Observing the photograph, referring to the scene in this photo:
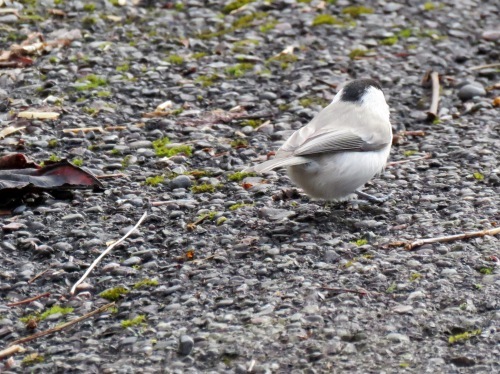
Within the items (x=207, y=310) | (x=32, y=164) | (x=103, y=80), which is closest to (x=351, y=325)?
(x=207, y=310)

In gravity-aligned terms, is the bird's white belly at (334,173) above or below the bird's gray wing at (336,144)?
below

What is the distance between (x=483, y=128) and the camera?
806cm

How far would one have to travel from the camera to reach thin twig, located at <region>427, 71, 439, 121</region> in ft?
27.2

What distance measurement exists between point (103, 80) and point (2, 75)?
921 mm

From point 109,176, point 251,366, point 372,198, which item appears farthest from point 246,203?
point 251,366

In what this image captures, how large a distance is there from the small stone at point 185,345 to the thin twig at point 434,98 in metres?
4.26

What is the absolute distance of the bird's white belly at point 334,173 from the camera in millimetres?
6211

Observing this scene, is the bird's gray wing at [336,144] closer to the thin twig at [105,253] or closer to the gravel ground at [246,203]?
the gravel ground at [246,203]

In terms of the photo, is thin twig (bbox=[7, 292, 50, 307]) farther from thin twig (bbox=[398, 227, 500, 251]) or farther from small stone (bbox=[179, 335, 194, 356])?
thin twig (bbox=[398, 227, 500, 251])

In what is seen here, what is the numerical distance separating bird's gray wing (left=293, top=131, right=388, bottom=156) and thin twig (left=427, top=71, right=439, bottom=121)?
1.88 meters

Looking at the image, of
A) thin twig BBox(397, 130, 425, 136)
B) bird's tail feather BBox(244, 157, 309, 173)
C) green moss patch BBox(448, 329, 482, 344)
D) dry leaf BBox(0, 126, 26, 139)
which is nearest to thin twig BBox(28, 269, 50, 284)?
bird's tail feather BBox(244, 157, 309, 173)

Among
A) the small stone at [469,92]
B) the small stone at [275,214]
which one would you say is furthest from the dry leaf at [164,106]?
the small stone at [469,92]

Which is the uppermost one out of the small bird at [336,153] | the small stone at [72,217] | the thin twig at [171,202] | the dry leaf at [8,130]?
the small bird at [336,153]

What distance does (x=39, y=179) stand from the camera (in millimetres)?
6594
